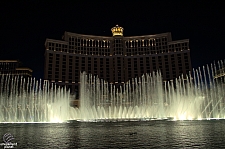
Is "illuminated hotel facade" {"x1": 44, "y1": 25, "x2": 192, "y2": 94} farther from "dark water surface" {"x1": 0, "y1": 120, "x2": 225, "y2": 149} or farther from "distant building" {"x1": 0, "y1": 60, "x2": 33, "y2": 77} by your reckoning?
"dark water surface" {"x1": 0, "y1": 120, "x2": 225, "y2": 149}

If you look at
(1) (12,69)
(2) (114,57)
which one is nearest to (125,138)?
(2) (114,57)

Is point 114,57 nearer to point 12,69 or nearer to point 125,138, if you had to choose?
point 12,69

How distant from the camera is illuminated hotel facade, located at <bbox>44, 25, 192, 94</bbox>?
91812mm

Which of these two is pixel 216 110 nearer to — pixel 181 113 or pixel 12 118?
pixel 181 113

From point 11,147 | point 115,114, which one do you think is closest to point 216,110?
point 115,114

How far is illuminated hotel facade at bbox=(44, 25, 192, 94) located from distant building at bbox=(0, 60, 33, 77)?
4177cm

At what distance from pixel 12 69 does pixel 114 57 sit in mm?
67192

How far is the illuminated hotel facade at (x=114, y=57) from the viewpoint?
301 ft

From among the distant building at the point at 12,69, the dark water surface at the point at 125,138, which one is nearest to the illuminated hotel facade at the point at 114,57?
the distant building at the point at 12,69

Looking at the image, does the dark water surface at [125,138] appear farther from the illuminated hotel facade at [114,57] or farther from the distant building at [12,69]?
the distant building at [12,69]

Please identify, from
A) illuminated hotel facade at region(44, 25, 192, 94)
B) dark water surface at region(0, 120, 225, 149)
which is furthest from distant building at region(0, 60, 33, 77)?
dark water surface at region(0, 120, 225, 149)

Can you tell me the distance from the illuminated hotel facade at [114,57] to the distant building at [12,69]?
41.8 meters

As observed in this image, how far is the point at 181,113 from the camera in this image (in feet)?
109

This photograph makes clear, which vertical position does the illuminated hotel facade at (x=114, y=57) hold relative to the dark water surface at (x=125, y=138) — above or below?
above
